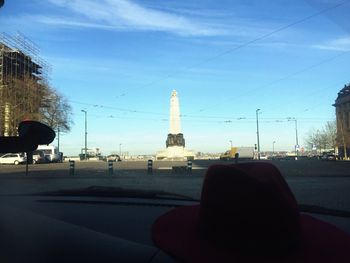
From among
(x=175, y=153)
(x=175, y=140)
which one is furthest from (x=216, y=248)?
(x=175, y=153)

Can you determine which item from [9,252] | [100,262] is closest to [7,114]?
[9,252]

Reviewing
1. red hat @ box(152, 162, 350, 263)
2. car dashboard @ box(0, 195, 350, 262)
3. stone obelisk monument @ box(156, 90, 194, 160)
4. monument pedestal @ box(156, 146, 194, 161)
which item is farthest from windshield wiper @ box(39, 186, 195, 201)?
monument pedestal @ box(156, 146, 194, 161)

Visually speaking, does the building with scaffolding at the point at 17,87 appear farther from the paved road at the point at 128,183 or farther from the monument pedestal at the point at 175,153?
the monument pedestal at the point at 175,153

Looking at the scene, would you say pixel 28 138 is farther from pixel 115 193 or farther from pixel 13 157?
pixel 115 193

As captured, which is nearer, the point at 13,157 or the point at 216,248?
the point at 216,248

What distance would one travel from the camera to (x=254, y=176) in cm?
176

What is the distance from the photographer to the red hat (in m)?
1.62

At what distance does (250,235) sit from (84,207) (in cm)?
133

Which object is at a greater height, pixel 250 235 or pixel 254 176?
pixel 254 176

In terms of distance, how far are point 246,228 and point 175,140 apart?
6155 centimetres

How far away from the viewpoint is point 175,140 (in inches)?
2488

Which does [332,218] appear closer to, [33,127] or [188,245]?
[188,245]

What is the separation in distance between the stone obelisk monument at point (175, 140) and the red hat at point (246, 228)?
56437 millimetres

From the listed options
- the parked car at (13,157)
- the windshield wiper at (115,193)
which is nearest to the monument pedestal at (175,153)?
the windshield wiper at (115,193)
